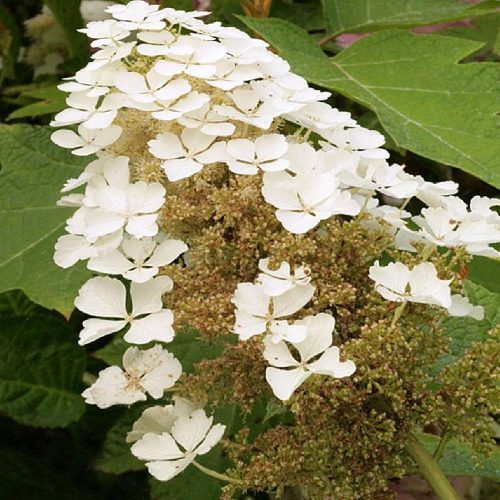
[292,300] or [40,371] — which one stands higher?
[292,300]

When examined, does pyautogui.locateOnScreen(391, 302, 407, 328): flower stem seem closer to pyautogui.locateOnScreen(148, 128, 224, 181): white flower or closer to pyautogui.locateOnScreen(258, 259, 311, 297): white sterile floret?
pyautogui.locateOnScreen(258, 259, 311, 297): white sterile floret

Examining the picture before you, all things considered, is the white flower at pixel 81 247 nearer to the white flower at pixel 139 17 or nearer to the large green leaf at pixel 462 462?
the white flower at pixel 139 17

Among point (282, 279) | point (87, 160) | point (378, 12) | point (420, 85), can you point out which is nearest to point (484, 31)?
point (378, 12)

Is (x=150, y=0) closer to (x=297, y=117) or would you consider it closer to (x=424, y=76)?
(x=424, y=76)

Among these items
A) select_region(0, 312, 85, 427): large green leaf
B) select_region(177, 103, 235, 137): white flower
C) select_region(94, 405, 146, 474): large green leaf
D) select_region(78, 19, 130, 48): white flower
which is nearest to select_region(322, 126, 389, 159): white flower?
select_region(177, 103, 235, 137): white flower

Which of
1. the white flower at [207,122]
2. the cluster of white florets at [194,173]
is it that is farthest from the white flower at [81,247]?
the white flower at [207,122]

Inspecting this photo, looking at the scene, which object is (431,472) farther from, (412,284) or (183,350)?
(183,350)
